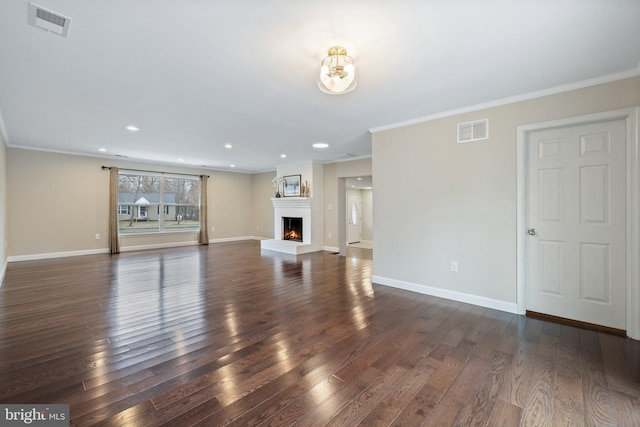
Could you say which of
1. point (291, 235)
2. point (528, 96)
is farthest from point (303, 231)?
point (528, 96)

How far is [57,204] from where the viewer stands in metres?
6.46

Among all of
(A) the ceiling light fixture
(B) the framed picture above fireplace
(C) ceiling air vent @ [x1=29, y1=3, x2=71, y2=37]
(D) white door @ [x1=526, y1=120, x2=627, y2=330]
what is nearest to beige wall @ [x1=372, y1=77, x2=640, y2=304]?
(D) white door @ [x1=526, y1=120, x2=627, y2=330]

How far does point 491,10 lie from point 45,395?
371cm

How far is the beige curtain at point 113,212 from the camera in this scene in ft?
23.4

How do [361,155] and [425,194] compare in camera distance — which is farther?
[361,155]

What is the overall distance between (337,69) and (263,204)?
8.04 m

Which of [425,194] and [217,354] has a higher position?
[425,194]

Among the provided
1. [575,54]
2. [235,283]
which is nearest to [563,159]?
[575,54]

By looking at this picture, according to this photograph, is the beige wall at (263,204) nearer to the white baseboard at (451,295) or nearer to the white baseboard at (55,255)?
the white baseboard at (55,255)

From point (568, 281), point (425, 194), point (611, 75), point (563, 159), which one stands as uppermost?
point (611, 75)

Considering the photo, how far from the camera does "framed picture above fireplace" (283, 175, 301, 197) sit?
792 cm

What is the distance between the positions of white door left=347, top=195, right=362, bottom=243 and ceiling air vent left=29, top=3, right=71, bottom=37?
328 inches

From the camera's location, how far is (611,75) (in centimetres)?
260

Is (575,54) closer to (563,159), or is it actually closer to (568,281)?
(563,159)
